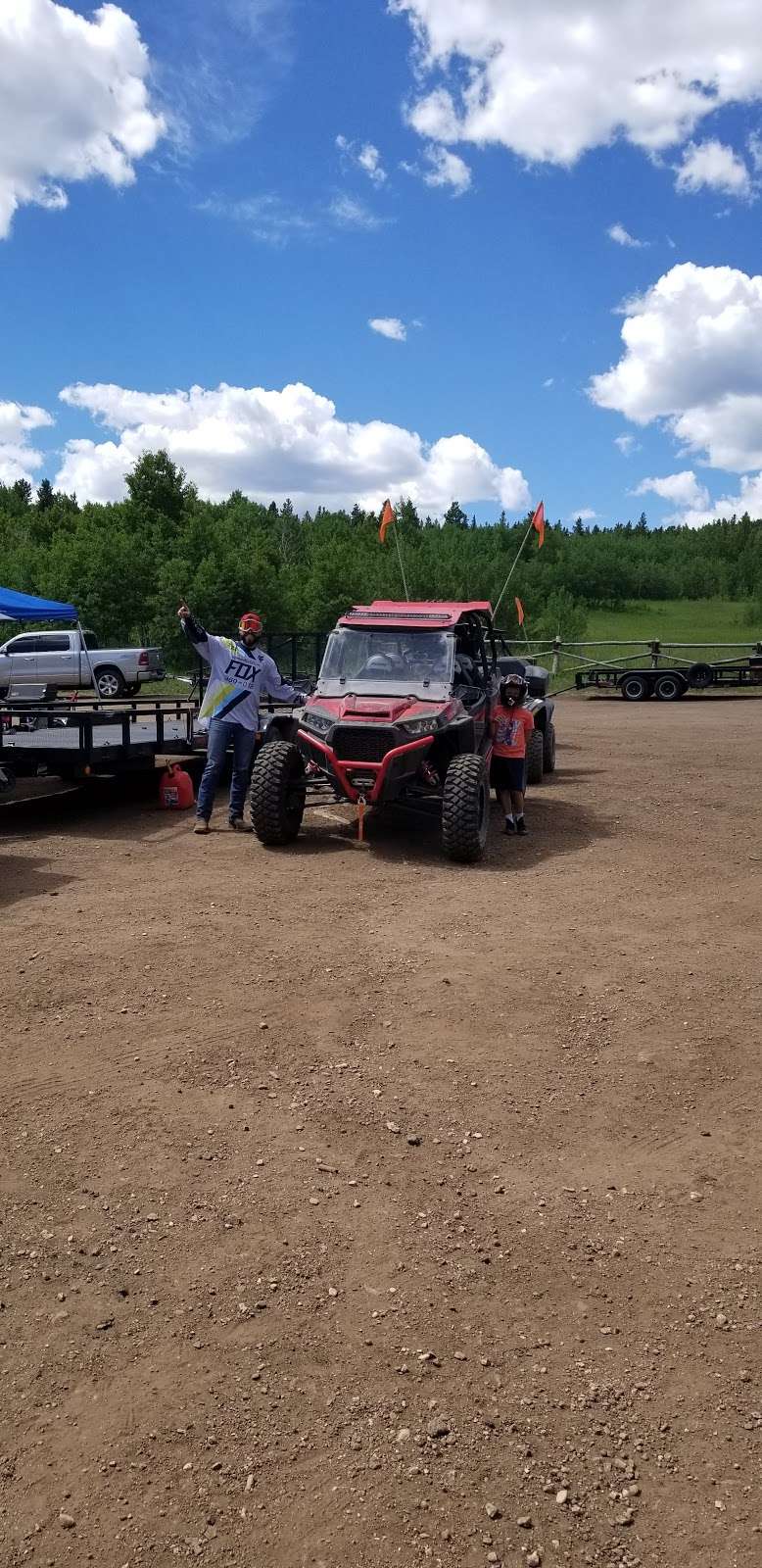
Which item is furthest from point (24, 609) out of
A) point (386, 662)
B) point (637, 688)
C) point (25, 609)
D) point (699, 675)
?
point (699, 675)

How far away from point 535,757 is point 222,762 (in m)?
4.40

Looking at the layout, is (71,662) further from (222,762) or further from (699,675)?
(222,762)

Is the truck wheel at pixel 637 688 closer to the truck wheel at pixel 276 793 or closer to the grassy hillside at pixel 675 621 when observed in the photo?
the truck wheel at pixel 276 793

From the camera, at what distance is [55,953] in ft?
20.2

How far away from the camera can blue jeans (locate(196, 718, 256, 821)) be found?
9461 millimetres

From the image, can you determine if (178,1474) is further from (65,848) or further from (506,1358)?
(65,848)

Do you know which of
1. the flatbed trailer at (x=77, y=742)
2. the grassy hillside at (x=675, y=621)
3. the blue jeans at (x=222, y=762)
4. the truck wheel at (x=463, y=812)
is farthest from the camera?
the grassy hillside at (x=675, y=621)

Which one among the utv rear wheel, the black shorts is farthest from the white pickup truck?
the black shorts

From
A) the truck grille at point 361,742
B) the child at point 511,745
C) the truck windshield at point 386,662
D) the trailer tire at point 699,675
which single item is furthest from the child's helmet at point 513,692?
the trailer tire at point 699,675

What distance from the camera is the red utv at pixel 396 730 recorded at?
8.55m

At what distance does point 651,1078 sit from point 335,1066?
1.30 metres

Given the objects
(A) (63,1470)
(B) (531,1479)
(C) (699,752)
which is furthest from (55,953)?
(C) (699,752)

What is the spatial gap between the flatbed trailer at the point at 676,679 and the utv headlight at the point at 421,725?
21.9 metres

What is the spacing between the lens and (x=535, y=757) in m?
12.7
